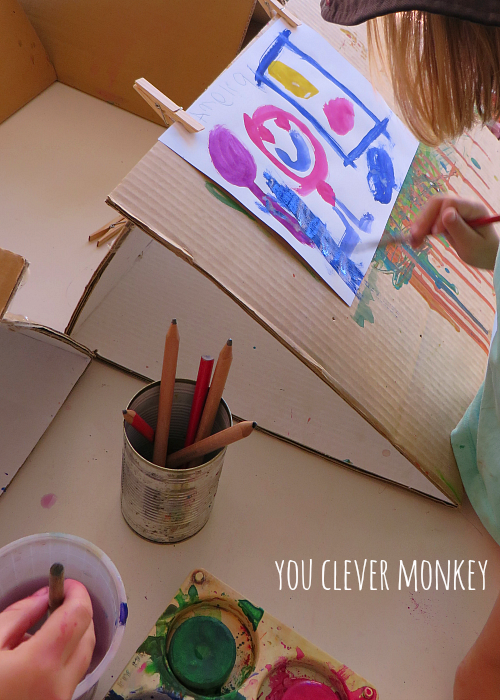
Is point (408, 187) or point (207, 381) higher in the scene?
point (408, 187)

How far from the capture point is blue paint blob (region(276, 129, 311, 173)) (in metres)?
0.54

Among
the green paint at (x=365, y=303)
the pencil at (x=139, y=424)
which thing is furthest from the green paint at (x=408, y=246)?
the pencil at (x=139, y=424)

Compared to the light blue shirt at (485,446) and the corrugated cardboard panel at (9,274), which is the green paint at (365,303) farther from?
the corrugated cardboard panel at (9,274)

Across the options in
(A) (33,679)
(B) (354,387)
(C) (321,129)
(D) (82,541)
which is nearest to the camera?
(A) (33,679)

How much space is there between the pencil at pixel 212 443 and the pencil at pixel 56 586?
130 mm

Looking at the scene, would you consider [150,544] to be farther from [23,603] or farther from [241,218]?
[241,218]

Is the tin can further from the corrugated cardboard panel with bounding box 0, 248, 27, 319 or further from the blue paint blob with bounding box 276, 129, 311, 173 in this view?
the blue paint blob with bounding box 276, 129, 311, 173

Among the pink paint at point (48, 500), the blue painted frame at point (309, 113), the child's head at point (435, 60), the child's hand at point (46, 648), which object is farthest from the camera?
the blue painted frame at point (309, 113)

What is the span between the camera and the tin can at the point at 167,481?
41 cm

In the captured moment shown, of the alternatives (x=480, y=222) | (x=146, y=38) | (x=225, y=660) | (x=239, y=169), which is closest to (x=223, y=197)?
(x=239, y=169)

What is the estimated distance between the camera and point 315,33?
0.66m

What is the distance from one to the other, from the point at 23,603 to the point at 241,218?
330mm

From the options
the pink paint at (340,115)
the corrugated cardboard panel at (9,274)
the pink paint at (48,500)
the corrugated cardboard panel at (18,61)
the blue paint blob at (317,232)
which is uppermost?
the corrugated cardboard panel at (18,61)

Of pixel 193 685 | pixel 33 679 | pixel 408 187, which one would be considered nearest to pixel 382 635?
pixel 193 685
